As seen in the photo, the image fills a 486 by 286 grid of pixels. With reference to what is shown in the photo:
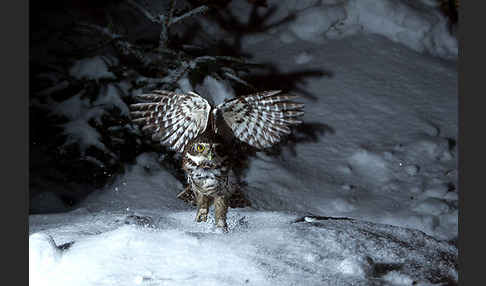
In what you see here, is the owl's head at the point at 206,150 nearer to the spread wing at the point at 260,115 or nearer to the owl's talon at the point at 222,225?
the spread wing at the point at 260,115

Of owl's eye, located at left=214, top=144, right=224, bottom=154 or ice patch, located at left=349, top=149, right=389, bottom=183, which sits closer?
owl's eye, located at left=214, top=144, right=224, bottom=154

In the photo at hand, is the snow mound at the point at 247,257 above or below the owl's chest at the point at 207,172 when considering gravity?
below

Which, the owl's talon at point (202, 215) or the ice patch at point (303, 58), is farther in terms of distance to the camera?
the ice patch at point (303, 58)

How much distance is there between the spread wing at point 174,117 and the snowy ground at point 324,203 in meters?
0.42

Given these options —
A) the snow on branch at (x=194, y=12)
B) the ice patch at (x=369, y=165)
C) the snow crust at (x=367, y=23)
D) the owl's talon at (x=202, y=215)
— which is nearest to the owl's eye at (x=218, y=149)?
the owl's talon at (x=202, y=215)

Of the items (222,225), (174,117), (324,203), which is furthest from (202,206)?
(324,203)

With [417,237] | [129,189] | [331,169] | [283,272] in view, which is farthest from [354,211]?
[283,272]

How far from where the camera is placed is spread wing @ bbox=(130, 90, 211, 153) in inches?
91.7

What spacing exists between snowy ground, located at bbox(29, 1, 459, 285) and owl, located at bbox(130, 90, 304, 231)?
17cm

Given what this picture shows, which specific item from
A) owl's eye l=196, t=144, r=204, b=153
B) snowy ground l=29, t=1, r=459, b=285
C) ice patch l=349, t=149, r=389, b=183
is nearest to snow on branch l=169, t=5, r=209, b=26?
snowy ground l=29, t=1, r=459, b=285

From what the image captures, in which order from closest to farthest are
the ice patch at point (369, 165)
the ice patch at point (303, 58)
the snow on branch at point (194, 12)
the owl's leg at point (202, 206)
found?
the owl's leg at point (202, 206), the snow on branch at point (194, 12), the ice patch at point (369, 165), the ice patch at point (303, 58)

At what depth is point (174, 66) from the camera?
3.83 meters

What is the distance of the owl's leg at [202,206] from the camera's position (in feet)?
7.80

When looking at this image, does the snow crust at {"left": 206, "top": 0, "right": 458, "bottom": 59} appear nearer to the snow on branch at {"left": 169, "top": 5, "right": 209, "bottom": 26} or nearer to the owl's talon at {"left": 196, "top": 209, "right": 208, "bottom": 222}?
the snow on branch at {"left": 169, "top": 5, "right": 209, "bottom": 26}
